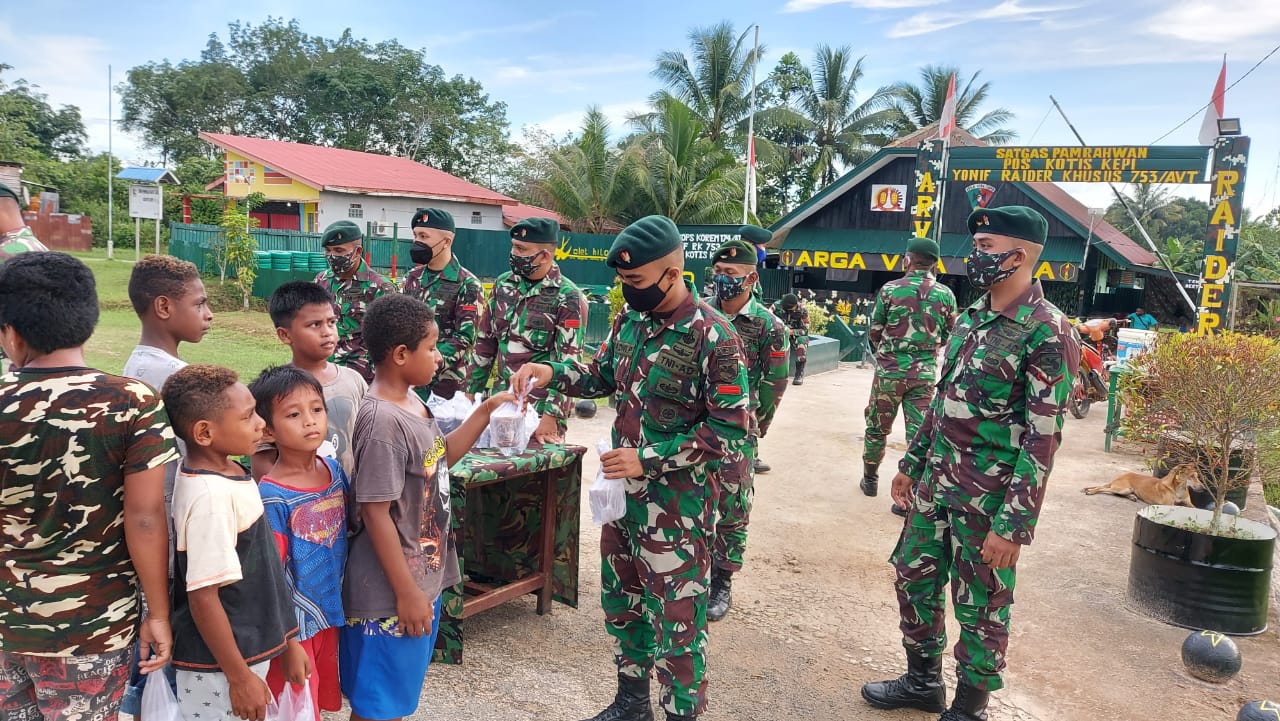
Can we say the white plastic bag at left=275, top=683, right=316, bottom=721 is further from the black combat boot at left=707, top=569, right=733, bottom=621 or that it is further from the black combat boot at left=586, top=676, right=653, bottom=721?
the black combat boot at left=707, top=569, right=733, bottom=621

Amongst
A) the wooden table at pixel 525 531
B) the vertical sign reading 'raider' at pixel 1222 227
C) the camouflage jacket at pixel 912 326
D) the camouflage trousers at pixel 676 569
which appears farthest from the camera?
the vertical sign reading 'raider' at pixel 1222 227

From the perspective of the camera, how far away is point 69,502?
6.61ft

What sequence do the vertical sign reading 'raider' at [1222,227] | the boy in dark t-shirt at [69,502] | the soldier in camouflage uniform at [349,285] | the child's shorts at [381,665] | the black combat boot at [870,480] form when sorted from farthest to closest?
the vertical sign reading 'raider' at [1222,227] < the black combat boot at [870,480] < the soldier in camouflage uniform at [349,285] < the child's shorts at [381,665] < the boy in dark t-shirt at [69,502]

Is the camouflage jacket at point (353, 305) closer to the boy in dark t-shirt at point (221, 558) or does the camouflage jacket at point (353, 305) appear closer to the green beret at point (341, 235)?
Answer: the green beret at point (341, 235)

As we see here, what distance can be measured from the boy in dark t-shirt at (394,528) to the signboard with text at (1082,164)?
1144cm

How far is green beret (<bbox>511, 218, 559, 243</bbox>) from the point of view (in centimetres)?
513

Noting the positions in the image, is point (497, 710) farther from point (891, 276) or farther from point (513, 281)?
point (891, 276)

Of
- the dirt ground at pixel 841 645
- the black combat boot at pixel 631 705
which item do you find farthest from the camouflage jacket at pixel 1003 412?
the black combat boot at pixel 631 705

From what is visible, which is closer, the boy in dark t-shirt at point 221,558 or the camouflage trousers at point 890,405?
the boy in dark t-shirt at point 221,558

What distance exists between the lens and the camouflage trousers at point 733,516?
178 inches

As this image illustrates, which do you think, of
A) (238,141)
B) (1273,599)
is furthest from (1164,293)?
(238,141)

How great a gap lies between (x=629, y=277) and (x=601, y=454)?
2.14 feet

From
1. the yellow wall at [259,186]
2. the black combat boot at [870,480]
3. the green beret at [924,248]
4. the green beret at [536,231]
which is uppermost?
the yellow wall at [259,186]

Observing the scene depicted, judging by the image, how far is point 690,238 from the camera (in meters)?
18.7
